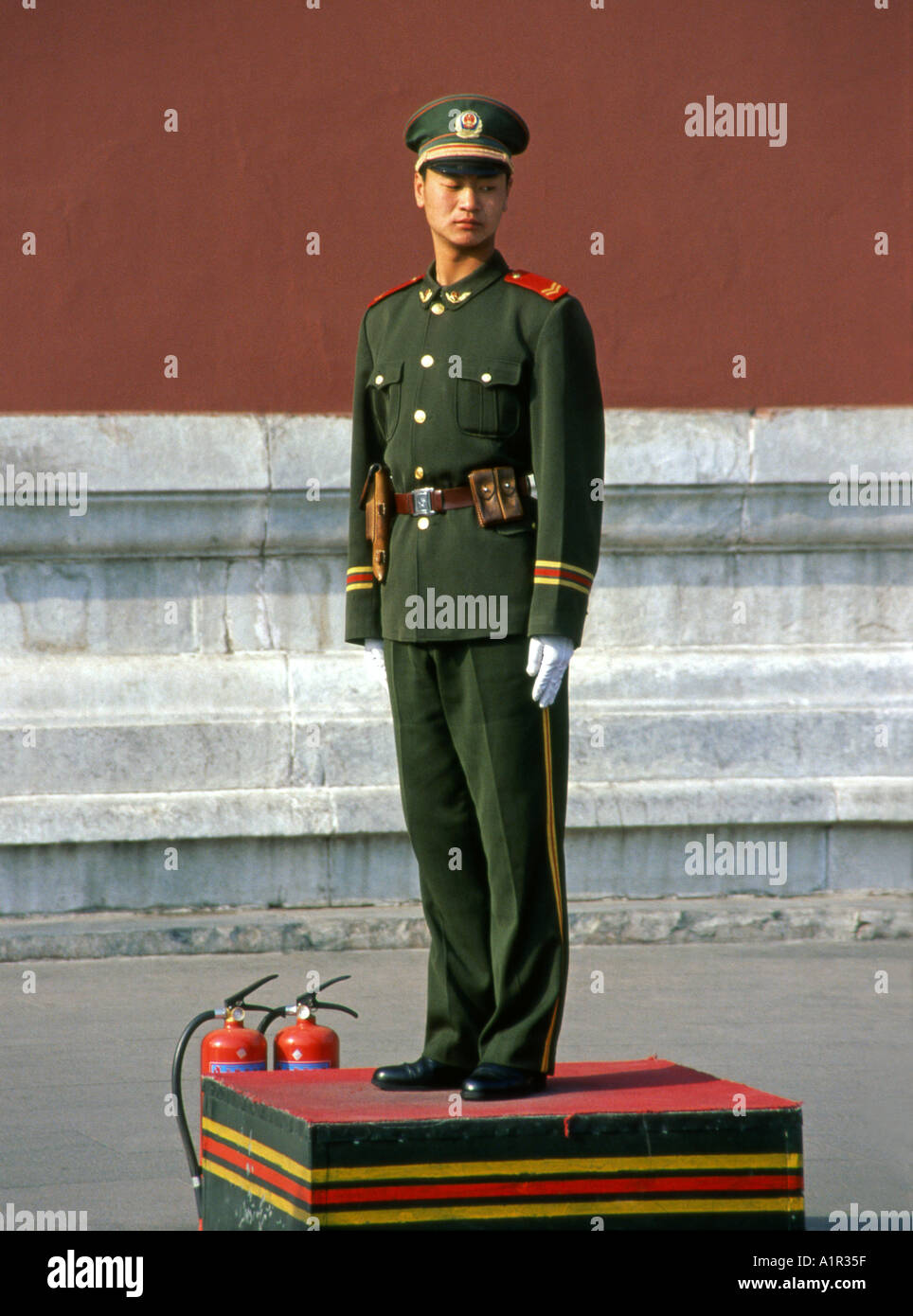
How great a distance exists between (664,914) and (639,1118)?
344cm

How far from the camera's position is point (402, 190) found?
6887 mm

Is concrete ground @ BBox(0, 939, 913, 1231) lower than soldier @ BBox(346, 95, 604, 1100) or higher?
lower

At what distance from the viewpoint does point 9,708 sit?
656 centimetres

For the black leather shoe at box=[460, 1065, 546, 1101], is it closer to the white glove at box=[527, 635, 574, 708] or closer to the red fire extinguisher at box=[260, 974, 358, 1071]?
the red fire extinguisher at box=[260, 974, 358, 1071]

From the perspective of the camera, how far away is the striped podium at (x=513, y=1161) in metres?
2.88

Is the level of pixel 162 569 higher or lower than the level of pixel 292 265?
lower

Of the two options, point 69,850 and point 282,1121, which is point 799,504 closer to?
point 69,850

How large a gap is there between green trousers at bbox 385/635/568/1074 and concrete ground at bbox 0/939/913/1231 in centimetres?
70

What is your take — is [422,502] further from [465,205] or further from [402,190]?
[402,190]

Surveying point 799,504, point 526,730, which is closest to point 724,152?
point 799,504

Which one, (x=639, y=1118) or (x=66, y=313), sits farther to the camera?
(x=66, y=313)

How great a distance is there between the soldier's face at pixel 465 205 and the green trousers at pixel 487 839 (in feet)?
2.47

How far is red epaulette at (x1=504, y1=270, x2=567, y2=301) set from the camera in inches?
132

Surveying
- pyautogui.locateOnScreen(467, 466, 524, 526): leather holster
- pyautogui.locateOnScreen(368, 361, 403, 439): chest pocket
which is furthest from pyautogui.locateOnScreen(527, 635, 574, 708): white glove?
pyautogui.locateOnScreen(368, 361, 403, 439): chest pocket
